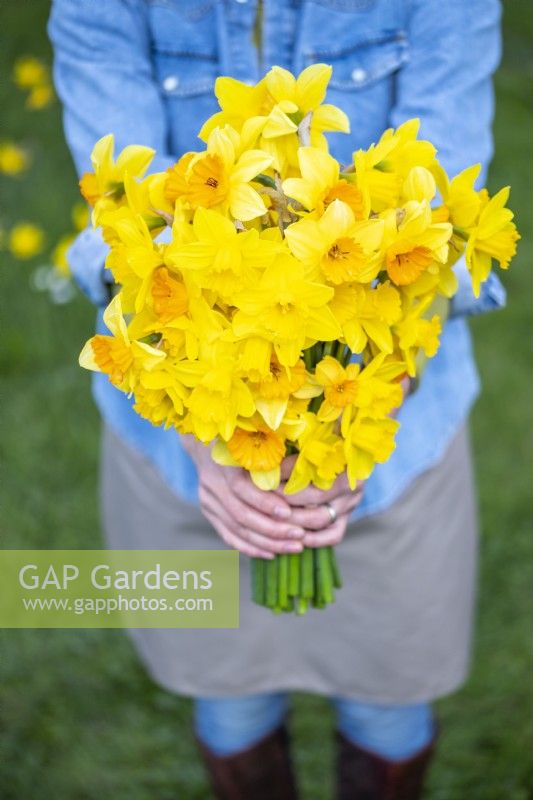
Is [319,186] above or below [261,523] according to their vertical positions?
above

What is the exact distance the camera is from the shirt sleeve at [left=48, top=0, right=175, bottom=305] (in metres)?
1.11

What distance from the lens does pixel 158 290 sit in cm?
81

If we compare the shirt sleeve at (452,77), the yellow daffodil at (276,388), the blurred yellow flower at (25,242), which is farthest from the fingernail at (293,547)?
the blurred yellow flower at (25,242)

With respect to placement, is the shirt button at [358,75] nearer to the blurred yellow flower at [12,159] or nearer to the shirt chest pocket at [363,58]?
the shirt chest pocket at [363,58]

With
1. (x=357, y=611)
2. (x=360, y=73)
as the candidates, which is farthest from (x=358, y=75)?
(x=357, y=611)

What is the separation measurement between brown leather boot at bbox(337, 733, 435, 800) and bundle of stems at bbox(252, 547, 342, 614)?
1.58 ft

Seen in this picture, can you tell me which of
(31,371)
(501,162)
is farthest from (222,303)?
(501,162)

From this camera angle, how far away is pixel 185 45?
1.14 meters

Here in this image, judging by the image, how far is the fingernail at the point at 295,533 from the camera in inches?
40.6

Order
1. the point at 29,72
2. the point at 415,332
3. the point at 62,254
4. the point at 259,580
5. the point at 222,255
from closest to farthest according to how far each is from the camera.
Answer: the point at 222,255 < the point at 415,332 < the point at 259,580 < the point at 62,254 < the point at 29,72

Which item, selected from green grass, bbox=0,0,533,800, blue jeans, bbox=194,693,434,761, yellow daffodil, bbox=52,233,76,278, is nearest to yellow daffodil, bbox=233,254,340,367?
blue jeans, bbox=194,693,434,761

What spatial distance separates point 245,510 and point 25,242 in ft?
6.78

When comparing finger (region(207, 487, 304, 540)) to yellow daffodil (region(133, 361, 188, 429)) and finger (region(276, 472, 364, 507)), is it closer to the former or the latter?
finger (region(276, 472, 364, 507))

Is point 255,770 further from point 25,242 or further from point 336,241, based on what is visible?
point 25,242
